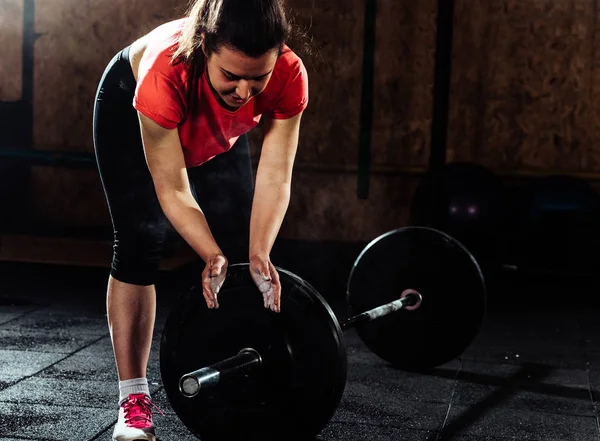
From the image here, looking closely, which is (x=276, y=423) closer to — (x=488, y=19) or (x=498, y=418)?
(x=498, y=418)

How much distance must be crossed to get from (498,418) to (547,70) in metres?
3.07

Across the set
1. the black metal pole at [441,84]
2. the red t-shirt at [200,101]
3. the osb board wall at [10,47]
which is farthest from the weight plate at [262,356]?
the osb board wall at [10,47]

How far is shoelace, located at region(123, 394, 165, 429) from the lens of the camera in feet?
6.34

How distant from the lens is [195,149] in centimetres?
185

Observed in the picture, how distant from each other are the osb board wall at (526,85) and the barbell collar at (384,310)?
2.51 meters

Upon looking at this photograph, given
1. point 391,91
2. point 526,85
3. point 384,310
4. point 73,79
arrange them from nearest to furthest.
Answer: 1. point 384,310
2. point 526,85
3. point 391,91
4. point 73,79

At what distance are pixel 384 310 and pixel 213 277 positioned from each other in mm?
898

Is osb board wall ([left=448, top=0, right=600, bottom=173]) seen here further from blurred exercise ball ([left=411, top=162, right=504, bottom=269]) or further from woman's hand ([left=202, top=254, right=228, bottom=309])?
woman's hand ([left=202, top=254, right=228, bottom=309])

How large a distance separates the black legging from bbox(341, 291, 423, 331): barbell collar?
0.42 metres

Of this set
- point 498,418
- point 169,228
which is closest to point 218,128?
point 498,418

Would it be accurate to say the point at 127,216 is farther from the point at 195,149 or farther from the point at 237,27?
the point at 237,27

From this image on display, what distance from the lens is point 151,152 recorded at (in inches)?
65.8

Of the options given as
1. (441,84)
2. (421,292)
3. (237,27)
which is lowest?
(421,292)

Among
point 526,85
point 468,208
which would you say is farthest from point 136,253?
point 526,85
